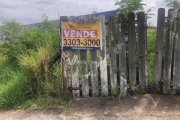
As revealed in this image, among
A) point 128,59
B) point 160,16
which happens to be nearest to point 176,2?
point 160,16

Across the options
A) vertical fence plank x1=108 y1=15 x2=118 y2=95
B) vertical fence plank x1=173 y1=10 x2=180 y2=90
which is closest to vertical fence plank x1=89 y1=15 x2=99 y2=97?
vertical fence plank x1=108 y1=15 x2=118 y2=95

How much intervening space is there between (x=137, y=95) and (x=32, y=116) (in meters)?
2.16

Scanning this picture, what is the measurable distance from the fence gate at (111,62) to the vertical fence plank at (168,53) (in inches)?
16.1

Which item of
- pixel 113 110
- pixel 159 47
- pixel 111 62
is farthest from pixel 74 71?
pixel 159 47

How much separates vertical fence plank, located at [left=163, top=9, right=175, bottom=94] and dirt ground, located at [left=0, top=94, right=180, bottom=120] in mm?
247

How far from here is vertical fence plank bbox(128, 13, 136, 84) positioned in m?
3.71

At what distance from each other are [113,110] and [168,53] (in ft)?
5.16

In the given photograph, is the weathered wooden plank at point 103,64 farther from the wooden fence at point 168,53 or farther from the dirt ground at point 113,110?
the wooden fence at point 168,53

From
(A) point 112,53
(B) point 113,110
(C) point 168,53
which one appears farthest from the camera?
(A) point 112,53

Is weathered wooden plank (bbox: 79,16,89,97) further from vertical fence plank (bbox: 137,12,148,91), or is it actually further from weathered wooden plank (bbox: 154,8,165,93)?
weathered wooden plank (bbox: 154,8,165,93)

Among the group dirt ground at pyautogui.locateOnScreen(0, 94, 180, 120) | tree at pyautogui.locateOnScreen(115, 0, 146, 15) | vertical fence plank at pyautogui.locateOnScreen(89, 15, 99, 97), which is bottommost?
dirt ground at pyautogui.locateOnScreen(0, 94, 180, 120)

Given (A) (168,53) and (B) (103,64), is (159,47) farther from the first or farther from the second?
(B) (103,64)

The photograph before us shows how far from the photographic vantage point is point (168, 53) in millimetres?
3738

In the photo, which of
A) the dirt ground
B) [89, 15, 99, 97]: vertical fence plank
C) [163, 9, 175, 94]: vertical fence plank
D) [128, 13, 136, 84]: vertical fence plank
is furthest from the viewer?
[89, 15, 99, 97]: vertical fence plank
